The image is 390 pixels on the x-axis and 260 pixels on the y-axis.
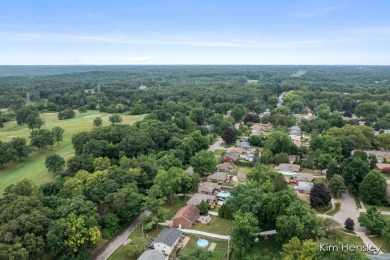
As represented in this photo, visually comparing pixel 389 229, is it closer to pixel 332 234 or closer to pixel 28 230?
pixel 332 234

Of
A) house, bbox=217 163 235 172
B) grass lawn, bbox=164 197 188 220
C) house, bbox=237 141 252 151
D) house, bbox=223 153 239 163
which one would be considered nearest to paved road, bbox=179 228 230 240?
grass lawn, bbox=164 197 188 220

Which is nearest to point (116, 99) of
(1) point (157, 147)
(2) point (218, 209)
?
(1) point (157, 147)

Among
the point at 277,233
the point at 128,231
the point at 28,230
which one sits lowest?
the point at 128,231

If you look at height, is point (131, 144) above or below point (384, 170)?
above

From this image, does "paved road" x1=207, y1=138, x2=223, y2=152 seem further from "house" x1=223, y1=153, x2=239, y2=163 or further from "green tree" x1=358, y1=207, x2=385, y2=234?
"green tree" x1=358, y1=207, x2=385, y2=234

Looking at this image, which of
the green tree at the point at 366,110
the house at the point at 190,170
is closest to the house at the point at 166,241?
the house at the point at 190,170

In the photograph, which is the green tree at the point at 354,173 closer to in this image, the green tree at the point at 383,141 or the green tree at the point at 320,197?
the green tree at the point at 320,197
